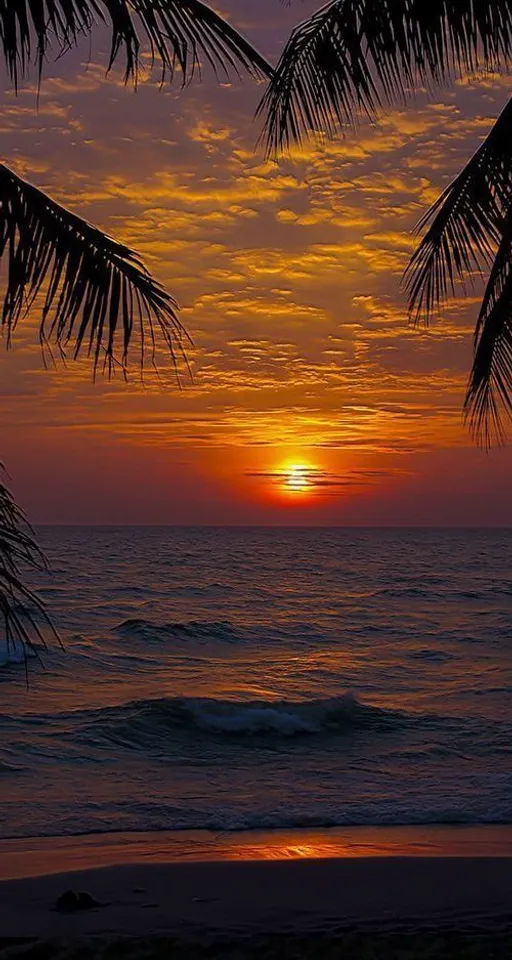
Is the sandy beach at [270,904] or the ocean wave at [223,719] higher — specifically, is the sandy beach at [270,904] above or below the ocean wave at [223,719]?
above

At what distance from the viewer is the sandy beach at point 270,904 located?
6242 mm

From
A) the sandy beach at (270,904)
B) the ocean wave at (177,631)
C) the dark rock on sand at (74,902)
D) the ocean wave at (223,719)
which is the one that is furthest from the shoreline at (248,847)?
the ocean wave at (177,631)

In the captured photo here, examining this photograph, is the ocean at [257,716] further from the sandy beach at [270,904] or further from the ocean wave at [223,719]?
the sandy beach at [270,904]

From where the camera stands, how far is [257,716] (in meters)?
16.8

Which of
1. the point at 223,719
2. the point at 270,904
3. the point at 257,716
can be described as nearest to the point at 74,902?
the point at 270,904

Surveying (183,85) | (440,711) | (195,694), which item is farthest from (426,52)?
(195,694)

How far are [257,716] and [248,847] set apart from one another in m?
7.59

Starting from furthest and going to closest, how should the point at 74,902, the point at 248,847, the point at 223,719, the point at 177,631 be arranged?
Result: the point at 177,631, the point at 223,719, the point at 248,847, the point at 74,902

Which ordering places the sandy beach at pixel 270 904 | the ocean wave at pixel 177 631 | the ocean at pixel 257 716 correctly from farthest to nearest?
the ocean wave at pixel 177 631 → the ocean at pixel 257 716 → the sandy beach at pixel 270 904

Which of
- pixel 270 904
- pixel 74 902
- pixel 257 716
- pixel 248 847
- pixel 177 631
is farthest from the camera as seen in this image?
pixel 177 631

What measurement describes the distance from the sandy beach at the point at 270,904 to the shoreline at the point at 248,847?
11.8 inches

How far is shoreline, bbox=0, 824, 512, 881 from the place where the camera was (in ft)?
28.0

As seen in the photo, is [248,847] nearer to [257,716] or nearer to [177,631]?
[257,716]

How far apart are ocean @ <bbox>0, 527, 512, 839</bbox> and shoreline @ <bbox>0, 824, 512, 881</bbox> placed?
34 cm
